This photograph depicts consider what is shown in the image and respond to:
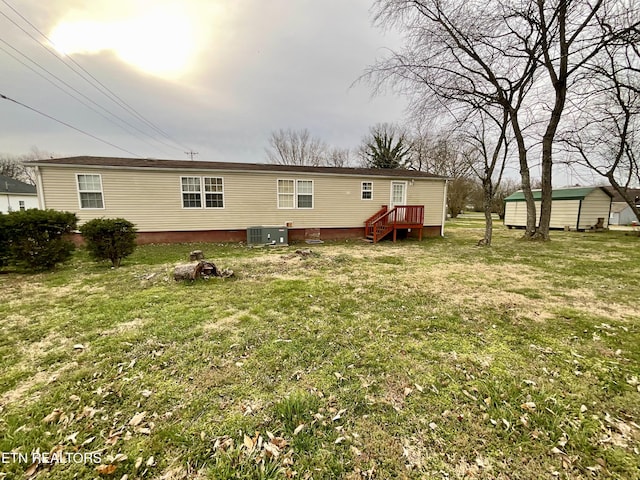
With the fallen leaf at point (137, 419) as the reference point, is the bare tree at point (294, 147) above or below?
above

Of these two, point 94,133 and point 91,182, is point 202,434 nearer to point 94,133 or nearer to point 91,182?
point 91,182

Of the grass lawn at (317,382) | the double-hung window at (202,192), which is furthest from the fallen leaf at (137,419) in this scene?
the double-hung window at (202,192)

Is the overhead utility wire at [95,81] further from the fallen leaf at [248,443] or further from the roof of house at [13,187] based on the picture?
the roof of house at [13,187]

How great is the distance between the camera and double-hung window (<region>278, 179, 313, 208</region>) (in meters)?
11.4

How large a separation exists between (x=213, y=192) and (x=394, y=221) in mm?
7979

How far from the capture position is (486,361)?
268 centimetres

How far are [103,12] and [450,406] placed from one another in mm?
13078

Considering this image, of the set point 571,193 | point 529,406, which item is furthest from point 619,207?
point 529,406

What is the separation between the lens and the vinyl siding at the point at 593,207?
15.8 m

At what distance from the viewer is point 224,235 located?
11.0 metres

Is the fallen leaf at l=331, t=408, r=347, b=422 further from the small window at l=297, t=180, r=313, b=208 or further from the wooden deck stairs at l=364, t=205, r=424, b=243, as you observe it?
the small window at l=297, t=180, r=313, b=208

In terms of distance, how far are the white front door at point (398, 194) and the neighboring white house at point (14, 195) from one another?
38729 millimetres

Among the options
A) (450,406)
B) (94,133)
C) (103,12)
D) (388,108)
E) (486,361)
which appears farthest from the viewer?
(94,133)

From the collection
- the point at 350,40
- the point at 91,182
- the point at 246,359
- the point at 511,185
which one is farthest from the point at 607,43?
the point at 511,185
